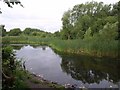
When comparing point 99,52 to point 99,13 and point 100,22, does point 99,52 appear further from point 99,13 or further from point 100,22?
point 99,13

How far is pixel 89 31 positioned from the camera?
45656 millimetres

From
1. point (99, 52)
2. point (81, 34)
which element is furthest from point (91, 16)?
→ point (99, 52)

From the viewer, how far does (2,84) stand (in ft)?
29.9

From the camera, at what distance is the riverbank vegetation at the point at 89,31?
32.3m

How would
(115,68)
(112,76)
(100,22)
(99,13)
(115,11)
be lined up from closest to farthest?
1. (112,76)
2. (115,68)
3. (100,22)
4. (115,11)
5. (99,13)

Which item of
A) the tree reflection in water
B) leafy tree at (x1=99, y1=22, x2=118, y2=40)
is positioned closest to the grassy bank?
leafy tree at (x1=99, y1=22, x2=118, y2=40)

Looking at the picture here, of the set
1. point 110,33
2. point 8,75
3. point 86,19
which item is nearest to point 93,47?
point 110,33

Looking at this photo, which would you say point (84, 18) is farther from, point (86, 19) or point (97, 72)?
point (97, 72)

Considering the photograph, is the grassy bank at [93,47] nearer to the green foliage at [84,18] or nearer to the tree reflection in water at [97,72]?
the tree reflection in water at [97,72]

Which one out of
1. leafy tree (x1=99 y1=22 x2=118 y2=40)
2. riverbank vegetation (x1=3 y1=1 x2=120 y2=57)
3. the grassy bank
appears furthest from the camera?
leafy tree (x1=99 y1=22 x2=118 y2=40)

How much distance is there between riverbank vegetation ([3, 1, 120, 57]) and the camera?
106ft

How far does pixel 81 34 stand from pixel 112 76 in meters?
31.9

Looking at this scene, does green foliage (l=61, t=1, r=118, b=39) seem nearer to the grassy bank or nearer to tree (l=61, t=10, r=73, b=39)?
tree (l=61, t=10, r=73, b=39)

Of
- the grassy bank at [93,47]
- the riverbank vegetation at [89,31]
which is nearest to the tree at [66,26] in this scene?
the riverbank vegetation at [89,31]
